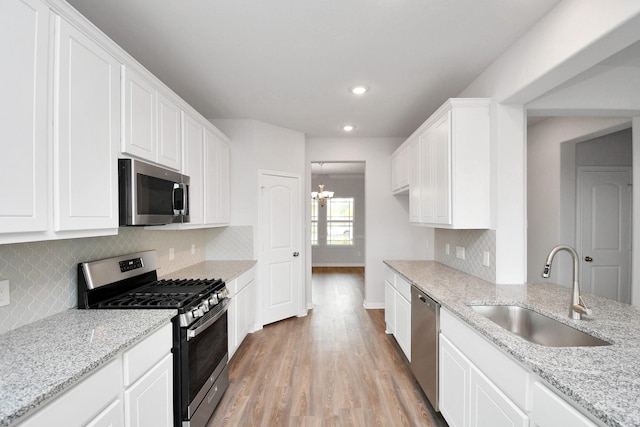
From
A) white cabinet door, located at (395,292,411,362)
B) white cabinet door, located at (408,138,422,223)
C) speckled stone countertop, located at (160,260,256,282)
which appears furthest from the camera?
white cabinet door, located at (408,138,422,223)

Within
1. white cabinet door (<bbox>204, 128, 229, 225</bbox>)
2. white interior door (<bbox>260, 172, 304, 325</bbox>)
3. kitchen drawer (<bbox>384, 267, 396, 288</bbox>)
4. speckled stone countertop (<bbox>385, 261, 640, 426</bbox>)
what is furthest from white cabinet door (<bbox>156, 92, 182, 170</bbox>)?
kitchen drawer (<bbox>384, 267, 396, 288</bbox>)

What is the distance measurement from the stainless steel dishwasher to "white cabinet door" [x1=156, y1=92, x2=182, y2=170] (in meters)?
2.21

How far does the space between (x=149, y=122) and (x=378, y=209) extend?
3.44 meters

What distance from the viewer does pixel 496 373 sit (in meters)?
1.38

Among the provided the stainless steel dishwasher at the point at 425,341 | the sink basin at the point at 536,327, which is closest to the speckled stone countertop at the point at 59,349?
the stainless steel dishwasher at the point at 425,341

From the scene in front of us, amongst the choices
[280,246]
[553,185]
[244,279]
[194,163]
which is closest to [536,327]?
[244,279]

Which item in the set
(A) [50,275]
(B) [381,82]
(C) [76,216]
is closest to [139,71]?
(C) [76,216]

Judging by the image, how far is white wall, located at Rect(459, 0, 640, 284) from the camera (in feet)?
4.85

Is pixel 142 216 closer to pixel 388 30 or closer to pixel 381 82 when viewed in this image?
pixel 388 30

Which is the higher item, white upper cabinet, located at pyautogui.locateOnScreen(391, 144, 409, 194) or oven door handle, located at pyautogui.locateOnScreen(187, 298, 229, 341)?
white upper cabinet, located at pyautogui.locateOnScreen(391, 144, 409, 194)

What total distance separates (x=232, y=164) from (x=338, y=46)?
2.21 m

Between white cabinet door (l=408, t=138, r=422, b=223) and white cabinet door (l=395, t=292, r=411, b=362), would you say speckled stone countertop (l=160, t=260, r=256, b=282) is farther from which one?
white cabinet door (l=408, t=138, r=422, b=223)

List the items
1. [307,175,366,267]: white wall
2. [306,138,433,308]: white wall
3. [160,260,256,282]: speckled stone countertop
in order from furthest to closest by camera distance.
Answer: [307,175,366,267]: white wall
[306,138,433,308]: white wall
[160,260,256,282]: speckled stone countertop

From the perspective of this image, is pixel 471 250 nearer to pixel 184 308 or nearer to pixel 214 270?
pixel 184 308
